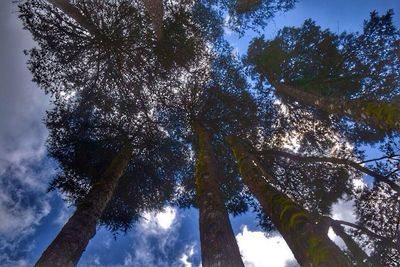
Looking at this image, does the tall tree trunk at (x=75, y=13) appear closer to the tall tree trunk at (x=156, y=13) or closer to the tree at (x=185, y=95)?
the tree at (x=185, y=95)

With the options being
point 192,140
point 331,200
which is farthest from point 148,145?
point 331,200

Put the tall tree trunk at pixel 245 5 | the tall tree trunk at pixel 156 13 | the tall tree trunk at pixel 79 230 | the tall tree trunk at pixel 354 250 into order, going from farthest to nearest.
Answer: the tall tree trunk at pixel 245 5
the tall tree trunk at pixel 156 13
the tall tree trunk at pixel 79 230
the tall tree trunk at pixel 354 250

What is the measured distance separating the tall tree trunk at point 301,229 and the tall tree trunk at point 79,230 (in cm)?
442

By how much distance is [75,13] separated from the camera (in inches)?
433

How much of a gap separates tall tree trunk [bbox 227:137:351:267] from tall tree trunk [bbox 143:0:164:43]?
6843 millimetres

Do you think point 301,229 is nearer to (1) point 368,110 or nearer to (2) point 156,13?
(1) point 368,110

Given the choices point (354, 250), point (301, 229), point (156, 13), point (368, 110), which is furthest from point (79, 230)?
point (368, 110)

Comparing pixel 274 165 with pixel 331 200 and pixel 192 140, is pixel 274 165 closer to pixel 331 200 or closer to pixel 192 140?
pixel 331 200

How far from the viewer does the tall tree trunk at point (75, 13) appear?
36.0ft

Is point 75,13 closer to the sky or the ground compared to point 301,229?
closer to the sky

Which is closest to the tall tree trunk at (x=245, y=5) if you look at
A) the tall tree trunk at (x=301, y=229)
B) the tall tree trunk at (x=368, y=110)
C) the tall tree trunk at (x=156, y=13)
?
the tall tree trunk at (x=156, y=13)

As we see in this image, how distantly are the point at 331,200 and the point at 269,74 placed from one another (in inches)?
234

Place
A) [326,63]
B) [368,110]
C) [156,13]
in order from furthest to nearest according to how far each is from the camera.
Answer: [326,63] < [156,13] < [368,110]

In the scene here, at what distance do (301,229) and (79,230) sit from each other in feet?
19.8
